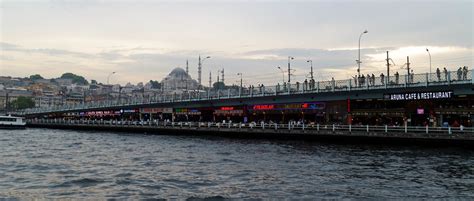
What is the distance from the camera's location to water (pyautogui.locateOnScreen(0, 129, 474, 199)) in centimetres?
2189

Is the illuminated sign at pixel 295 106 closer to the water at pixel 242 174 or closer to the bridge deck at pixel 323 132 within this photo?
the bridge deck at pixel 323 132

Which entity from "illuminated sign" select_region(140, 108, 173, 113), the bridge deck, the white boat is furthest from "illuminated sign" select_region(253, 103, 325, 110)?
the white boat

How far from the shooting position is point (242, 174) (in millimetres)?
27594

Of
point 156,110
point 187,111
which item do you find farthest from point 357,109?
point 156,110

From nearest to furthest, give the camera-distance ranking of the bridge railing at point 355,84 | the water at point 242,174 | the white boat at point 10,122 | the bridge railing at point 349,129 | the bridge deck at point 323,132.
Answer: the water at point 242,174, the bridge deck at point 323,132, the bridge railing at point 349,129, the bridge railing at point 355,84, the white boat at point 10,122

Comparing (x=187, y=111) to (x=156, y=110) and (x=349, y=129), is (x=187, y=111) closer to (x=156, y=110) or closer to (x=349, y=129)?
(x=156, y=110)

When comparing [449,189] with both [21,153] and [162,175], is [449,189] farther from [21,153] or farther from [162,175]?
[21,153]

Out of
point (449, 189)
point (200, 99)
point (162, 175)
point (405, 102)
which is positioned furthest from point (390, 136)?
point (200, 99)

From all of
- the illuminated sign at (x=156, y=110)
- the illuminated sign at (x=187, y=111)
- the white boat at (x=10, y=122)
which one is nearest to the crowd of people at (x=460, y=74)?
the illuminated sign at (x=187, y=111)

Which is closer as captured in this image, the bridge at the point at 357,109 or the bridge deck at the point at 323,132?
the bridge deck at the point at 323,132

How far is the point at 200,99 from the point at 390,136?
40.1 meters

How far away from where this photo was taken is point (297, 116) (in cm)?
7781

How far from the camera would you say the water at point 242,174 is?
21.9 m

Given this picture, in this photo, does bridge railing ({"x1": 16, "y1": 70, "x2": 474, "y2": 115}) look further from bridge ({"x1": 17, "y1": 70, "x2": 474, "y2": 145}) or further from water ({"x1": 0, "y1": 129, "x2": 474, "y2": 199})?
water ({"x1": 0, "y1": 129, "x2": 474, "y2": 199})
